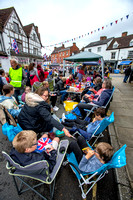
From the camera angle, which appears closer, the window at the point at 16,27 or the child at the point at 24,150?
the child at the point at 24,150

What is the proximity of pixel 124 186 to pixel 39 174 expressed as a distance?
5.09 feet

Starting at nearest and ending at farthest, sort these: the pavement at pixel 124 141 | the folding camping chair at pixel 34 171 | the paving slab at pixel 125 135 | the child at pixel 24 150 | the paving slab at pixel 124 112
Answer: the folding camping chair at pixel 34 171, the child at pixel 24 150, the pavement at pixel 124 141, the paving slab at pixel 125 135, the paving slab at pixel 124 112

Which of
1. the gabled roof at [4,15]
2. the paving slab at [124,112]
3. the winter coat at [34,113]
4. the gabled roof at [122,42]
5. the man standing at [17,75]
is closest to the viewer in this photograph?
the winter coat at [34,113]

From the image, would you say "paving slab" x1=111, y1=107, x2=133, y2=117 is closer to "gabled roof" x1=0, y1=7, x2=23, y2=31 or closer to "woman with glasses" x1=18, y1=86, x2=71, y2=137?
"woman with glasses" x1=18, y1=86, x2=71, y2=137

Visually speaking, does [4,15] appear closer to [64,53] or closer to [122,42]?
[122,42]

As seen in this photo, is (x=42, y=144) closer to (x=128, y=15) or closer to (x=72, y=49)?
(x=128, y=15)

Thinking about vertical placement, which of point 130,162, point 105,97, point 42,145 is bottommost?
point 130,162

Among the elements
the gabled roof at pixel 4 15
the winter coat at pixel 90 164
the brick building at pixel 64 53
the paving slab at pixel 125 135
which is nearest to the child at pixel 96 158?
the winter coat at pixel 90 164

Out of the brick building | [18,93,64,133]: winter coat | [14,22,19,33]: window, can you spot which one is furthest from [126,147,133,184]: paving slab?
the brick building

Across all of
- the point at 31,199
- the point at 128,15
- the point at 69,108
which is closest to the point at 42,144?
the point at 31,199

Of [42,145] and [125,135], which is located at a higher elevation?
[42,145]

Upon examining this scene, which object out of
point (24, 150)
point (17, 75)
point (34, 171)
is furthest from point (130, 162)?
point (17, 75)

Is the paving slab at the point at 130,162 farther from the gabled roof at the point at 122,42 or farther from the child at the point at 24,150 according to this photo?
the gabled roof at the point at 122,42

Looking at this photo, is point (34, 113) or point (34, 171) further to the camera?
point (34, 113)
